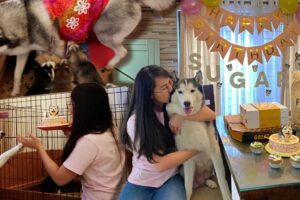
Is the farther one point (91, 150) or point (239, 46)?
A: point (239, 46)

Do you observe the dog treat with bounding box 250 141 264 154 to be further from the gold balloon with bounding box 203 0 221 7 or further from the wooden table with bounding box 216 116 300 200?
the gold balloon with bounding box 203 0 221 7

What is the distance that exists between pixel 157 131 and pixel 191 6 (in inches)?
79.7

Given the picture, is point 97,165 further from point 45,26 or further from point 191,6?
point 191,6

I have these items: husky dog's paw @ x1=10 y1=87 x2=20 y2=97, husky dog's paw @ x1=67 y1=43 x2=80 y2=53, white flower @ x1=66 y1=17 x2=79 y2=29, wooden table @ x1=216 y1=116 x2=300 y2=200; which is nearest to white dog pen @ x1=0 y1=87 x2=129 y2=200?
husky dog's paw @ x1=10 y1=87 x2=20 y2=97

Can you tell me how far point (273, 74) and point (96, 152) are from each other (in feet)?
8.19

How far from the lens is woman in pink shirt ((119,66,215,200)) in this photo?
1062 millimetres

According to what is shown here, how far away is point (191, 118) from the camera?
104cm

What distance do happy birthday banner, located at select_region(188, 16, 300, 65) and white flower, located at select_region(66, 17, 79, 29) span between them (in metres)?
0.97

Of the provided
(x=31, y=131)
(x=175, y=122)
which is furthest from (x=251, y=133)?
(x=31, y=131)

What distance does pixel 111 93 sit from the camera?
2277mm

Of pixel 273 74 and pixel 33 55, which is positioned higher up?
pixel 33 55

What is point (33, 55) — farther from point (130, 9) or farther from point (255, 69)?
point (255, 69)

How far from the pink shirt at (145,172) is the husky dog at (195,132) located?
0.38ft

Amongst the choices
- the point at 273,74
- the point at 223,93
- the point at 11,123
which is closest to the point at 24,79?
the point at 11,123
